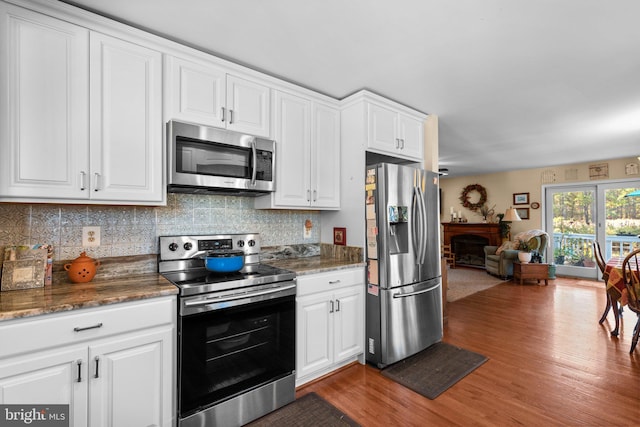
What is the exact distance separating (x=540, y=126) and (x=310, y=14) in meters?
3.49

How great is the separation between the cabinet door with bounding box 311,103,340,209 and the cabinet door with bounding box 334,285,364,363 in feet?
2.61

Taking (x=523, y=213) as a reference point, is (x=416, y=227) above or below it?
below

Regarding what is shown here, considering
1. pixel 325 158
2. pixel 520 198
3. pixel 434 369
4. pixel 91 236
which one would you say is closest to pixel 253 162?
pixel 325 158

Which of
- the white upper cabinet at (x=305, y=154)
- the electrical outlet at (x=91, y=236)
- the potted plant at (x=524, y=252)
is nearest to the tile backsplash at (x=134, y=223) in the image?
the electrical outlet at (x=91, y=236)

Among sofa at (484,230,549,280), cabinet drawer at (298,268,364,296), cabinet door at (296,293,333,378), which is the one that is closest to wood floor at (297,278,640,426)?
cabinet door at (296,293,333,378)

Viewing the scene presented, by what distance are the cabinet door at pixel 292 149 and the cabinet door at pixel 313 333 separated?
813mm

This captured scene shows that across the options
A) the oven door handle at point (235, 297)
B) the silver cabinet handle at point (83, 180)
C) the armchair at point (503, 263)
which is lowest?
the armchair at point (503, 263)

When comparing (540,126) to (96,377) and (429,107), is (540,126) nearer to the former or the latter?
(429,107)

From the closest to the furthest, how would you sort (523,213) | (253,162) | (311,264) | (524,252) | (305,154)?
1. (253,162)
2. (311,264)
3. (305,154)
4. (524,252)
5. (523,213)

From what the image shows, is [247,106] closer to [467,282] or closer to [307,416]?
[307,416]

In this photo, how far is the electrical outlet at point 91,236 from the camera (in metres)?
1.98

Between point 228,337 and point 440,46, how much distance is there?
2.31 metres

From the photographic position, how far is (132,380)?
1591mm

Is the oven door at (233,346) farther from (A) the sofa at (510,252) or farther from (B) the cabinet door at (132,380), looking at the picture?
(A) the sofa at (510,252)
